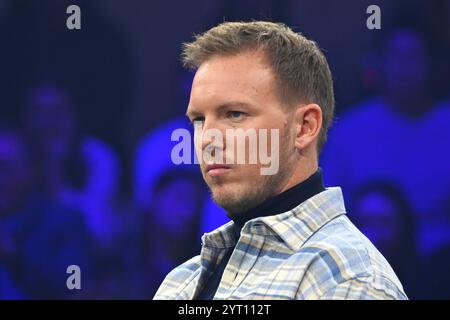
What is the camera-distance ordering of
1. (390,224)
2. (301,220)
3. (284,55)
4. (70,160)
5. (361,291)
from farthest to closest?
(70,160)
(390,224)
(284,55)
(301,220)
(361,291)

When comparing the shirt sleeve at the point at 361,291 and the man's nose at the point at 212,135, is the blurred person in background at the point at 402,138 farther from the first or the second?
the shirt sleeve at the point at 361,291

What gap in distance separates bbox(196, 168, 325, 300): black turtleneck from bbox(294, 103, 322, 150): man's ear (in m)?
0.07

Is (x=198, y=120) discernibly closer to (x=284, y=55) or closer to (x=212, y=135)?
(x=212, y=135)

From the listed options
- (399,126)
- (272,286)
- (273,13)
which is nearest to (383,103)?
(399,126)

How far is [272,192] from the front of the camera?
1470 mm

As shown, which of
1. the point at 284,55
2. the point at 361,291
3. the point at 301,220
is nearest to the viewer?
the point at 361,291

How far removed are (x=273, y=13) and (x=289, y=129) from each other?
1558 millimetres

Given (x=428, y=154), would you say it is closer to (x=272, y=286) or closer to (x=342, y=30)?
(x=342, y=30)

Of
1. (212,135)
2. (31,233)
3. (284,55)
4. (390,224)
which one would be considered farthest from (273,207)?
(31,233)

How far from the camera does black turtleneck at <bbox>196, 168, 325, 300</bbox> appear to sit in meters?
1.46

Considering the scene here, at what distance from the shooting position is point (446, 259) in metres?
2.83

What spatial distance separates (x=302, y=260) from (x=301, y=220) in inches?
4.9

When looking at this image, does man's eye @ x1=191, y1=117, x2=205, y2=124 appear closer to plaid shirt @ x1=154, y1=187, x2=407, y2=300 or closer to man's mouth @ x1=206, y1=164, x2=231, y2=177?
man's mouth @ x1=206, y1=164, x2=231, y2=177

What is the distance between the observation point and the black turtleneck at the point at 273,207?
1.46m
